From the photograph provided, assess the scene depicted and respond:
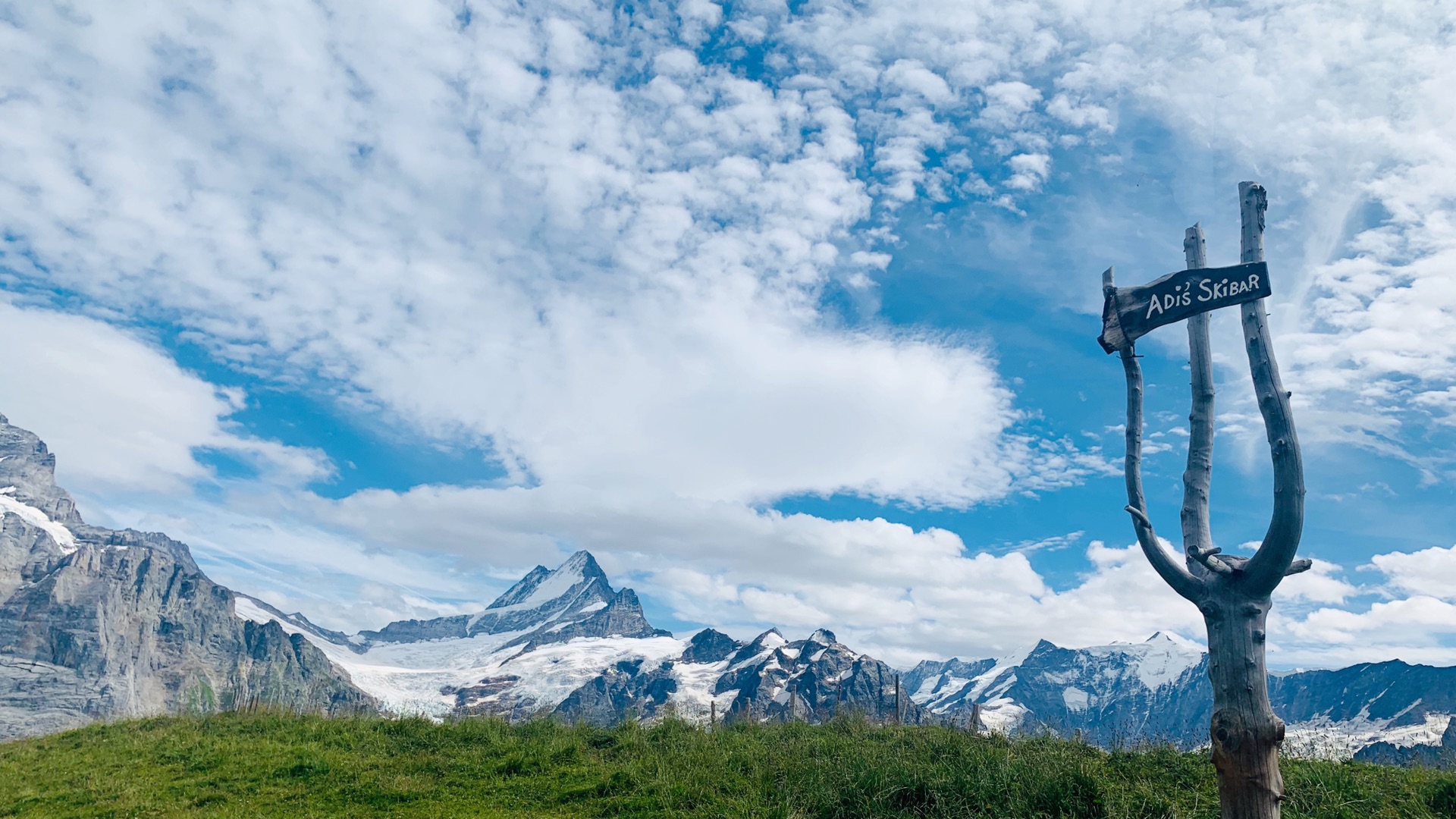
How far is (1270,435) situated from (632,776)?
1222 centimetres

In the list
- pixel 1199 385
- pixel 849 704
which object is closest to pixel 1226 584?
pixel 1199 385

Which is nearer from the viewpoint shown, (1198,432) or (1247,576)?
(1247,576)

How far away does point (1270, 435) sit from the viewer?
7.95m

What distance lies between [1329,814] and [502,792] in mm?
13341

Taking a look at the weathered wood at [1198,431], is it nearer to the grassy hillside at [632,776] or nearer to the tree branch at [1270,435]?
the tree branch at [1270,435]

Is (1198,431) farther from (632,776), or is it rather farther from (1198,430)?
(632,776)

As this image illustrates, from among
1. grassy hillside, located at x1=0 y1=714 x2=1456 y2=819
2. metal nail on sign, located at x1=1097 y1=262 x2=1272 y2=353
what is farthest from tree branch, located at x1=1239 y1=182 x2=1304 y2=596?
grassy hillside, located at x1=0 y1=714 x2=1456 y2=819

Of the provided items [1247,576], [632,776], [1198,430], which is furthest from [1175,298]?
[632,776]

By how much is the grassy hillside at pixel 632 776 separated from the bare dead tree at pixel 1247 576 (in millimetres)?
4429

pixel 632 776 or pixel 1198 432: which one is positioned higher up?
pixel 1198 432

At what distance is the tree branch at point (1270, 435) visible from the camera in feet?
24.5

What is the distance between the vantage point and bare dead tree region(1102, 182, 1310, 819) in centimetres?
736

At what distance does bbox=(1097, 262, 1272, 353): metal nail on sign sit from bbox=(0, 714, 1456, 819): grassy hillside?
6.83 m

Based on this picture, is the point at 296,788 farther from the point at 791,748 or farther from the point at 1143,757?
the point at 1143,757
